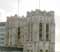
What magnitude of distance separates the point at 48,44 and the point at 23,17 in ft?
7.59

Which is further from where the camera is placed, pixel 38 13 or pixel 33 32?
pixel 38 13

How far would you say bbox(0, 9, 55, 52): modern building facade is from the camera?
12.2 m

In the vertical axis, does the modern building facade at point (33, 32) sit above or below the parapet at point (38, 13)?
below

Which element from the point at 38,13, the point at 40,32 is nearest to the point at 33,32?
the point at 40,32

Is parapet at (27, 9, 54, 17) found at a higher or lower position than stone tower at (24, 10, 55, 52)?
higher

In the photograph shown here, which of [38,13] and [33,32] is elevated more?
[38,13]

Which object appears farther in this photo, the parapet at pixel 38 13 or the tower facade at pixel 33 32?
the parapet at pixel 38 13

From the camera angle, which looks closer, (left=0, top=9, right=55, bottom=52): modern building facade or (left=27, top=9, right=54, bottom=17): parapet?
(left=0, top=9, right=55, bottom=52): modern building facade

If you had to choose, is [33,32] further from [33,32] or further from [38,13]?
[38,13]

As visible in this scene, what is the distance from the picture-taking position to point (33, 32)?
12234 millimetres

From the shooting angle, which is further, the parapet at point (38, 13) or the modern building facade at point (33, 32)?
the parapet at point (38, 13)

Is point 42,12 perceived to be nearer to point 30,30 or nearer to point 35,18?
point 35,18

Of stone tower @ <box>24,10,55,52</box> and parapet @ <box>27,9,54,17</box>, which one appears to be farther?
parapet @ <box>27,9,54,17</box>

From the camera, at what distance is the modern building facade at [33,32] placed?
12.2 meters
